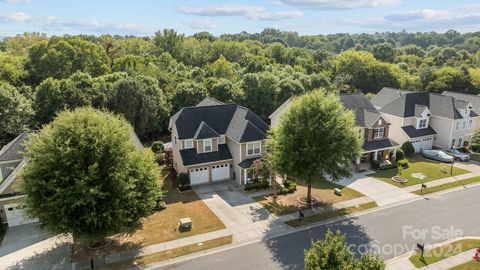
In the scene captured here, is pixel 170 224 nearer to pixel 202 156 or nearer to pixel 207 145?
pixel 202 156

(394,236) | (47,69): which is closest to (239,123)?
(394,236)

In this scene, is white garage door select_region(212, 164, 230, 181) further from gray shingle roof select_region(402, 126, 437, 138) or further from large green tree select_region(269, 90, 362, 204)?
gray shingle roof select_region(402, 126, 437, 138)

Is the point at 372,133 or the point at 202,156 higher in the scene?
the point at 372,133

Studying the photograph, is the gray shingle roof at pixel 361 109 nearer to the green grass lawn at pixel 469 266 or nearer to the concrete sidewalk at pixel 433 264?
the concrete sidewalk at pixel 433 264

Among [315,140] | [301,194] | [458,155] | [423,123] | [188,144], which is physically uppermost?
[315,140]

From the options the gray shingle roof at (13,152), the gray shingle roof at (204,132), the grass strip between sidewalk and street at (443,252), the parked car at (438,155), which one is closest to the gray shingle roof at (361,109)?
the parked car at (438,155)

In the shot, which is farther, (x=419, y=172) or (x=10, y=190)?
(x=419, y=172)

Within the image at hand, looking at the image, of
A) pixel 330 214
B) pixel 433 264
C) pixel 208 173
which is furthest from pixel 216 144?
pixel 433 264
